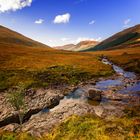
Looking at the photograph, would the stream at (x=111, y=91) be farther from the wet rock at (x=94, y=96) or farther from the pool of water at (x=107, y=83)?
the wet rock at (x=94, y=96)

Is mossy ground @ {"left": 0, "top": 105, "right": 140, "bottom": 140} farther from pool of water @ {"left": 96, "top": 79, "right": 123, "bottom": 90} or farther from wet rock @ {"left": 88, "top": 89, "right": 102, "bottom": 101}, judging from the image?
pool of water @ {"left": 96, "top": 79, "right": 123, "bottom": 90}

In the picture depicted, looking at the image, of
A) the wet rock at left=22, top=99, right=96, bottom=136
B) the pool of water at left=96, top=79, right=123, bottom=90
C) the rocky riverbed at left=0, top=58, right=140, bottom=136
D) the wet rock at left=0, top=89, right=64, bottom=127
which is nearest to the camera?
the wet rock at left=22, top=99, right=96, bottom=136

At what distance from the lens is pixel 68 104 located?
48.2 meters

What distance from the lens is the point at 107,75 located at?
267ft

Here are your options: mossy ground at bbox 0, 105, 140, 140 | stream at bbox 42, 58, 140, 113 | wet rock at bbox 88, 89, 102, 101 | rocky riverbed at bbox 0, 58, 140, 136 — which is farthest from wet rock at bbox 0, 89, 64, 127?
mossy ground at bbox 0, 105, 140, 140

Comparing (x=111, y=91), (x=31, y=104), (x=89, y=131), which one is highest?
(x=89, y=131)

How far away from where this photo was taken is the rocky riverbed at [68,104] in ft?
127

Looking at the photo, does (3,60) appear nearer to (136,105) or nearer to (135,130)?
(136,105)

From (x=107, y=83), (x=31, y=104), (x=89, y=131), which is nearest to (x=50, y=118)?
(x=31, y=104)

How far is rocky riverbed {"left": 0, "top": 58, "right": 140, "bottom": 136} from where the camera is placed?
38688mm

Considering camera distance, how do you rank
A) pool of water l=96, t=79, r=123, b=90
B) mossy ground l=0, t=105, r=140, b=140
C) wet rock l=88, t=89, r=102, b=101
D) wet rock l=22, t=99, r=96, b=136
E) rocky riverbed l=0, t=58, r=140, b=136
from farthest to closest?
pool of water l=96, t=79, r=123, b=90 < wet rock l=88, t=89, r=102, b=101 < rocky riverbed l=0, t=58, r=140, b=136 < wet rock l=22, t=99, r=96, b=136 < mossy ground l=0, t=105, r=140, b=140

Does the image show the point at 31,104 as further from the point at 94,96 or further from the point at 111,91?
the point at 111,91

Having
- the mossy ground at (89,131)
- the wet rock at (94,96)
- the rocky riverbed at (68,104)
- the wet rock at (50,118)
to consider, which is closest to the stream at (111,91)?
the rocky riverbed at (68,104)

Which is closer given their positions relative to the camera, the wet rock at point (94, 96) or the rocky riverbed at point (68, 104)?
the rocky riverbed at point (68, 104)
